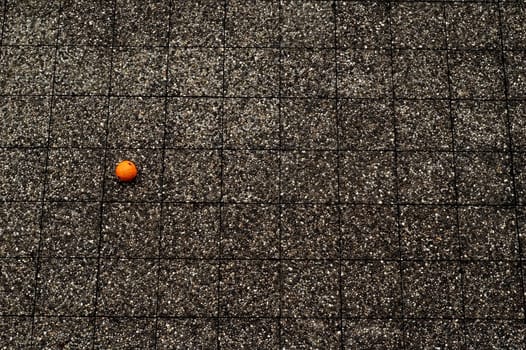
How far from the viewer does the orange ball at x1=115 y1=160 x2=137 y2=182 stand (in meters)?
2.36

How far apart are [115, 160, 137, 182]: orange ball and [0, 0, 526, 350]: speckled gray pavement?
6cm

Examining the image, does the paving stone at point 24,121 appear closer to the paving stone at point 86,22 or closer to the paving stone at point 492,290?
the paving stone at point 86,22

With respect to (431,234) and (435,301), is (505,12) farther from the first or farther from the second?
(435,301)

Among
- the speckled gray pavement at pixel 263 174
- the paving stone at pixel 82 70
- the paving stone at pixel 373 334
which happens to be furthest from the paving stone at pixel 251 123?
the paving stone at pixel 373 334

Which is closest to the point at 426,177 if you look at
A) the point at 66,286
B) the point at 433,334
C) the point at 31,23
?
the point at 433,334

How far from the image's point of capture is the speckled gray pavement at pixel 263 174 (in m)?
2.31

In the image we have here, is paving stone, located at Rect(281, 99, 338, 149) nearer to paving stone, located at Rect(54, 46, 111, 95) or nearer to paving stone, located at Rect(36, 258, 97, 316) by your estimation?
paving stone, located at Rect(54, 46, 111, 95)

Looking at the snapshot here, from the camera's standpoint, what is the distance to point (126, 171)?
2.36m

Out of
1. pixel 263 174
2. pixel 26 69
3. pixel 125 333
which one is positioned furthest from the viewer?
pixel 26 69

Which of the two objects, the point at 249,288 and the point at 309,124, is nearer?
the point at 249,288

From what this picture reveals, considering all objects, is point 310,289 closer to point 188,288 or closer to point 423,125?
point 188,288

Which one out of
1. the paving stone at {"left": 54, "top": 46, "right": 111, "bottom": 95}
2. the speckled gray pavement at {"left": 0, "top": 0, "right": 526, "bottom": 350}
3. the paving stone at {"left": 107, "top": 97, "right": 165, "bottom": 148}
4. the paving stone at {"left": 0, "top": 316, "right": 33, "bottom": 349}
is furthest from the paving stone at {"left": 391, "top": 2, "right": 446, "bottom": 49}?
the paving stone at {"left": 0, "top": 316, "right": 33, "bottom": 349}

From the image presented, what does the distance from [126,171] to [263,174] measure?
2.09 ft

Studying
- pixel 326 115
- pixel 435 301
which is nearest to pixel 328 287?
pixel 435 301
